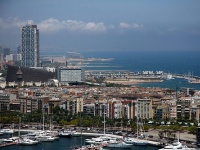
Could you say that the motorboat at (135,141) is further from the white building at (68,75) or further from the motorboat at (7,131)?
the white building at (68,75)

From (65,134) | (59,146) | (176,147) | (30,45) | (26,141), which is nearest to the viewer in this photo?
(176,147)

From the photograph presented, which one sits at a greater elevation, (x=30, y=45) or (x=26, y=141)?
(x=30, y=45)

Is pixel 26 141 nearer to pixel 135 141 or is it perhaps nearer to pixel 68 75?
pixel 135 141

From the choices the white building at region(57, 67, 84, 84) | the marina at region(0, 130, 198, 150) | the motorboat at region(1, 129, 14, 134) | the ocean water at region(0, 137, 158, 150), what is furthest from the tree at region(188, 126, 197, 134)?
the white building at region(57, 67, 84, 84)

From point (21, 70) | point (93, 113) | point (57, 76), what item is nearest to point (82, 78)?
point (57, 76)

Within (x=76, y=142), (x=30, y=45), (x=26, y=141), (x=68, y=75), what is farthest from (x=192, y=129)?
(x=30, y=45)

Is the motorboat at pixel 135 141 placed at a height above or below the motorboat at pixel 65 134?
below

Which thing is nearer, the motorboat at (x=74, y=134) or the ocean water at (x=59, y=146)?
the ocean water at (x=59, y=146)

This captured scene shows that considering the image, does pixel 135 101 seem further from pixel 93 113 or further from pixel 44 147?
pixel 44 147

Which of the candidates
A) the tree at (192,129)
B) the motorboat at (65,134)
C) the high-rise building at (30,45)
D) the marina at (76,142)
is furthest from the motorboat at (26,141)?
the high-rise building at (30,45)
